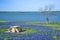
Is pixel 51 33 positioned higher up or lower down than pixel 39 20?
lower down

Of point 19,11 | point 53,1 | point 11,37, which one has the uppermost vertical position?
point 53,1

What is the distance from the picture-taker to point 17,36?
1457 millimetres

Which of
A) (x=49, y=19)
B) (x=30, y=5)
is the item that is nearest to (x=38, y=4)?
(x=30, y=5)

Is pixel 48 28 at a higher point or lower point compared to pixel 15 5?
lower

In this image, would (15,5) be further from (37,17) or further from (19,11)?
(37,17)

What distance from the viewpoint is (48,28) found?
1509 mm

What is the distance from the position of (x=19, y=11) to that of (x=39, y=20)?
0.88 ft

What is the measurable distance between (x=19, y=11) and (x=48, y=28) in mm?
407

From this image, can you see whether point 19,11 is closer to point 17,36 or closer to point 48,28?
point 17,36

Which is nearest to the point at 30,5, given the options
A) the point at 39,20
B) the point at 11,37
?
the point at 39,20

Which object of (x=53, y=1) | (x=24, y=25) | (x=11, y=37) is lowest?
(x=11, y=37)

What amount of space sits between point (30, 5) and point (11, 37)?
0.45m

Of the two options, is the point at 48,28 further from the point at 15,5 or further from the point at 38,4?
the point at 15,5

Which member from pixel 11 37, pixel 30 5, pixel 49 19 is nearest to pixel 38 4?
pixel 30 5
